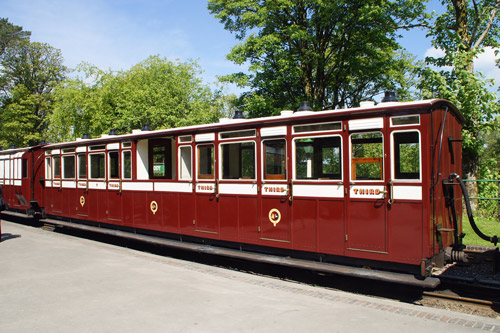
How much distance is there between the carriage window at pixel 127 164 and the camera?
11656 mm

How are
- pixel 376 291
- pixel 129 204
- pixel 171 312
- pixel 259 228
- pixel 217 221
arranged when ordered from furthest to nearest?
pixel 129 204 → pixel 217 221 → pixel 259 228 → pixel 376 291 → pixel 171 312

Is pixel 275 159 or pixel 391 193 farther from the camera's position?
pixel 275 159

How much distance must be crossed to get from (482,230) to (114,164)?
35.5 ft

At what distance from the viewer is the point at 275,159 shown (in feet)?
27.0

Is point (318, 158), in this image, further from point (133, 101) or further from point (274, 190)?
point (133, 101)

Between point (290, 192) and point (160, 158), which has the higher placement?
point (160, 158)

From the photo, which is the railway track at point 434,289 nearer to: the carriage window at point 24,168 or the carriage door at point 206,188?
the carriage door at point 206,188

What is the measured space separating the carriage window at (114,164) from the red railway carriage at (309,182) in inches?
4.1

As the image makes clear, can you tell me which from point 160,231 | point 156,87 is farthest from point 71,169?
point 156,87

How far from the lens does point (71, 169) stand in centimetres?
1426

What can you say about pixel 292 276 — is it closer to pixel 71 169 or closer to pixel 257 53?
pixel 71 169

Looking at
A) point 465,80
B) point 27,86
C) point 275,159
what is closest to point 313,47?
point 465,80

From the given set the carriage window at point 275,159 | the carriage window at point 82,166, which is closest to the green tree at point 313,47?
the carriage window at point 82,166

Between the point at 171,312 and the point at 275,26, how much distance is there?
17.1m
